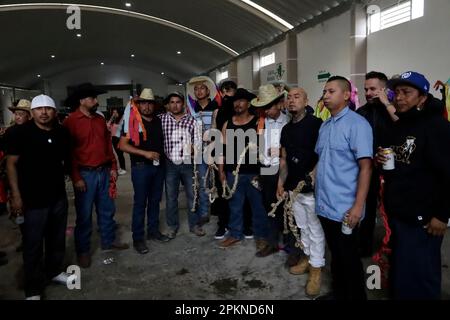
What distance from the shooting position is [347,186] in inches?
92.4

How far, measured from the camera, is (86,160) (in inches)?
132

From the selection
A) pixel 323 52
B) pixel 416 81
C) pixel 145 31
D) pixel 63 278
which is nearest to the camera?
pixel 416 81

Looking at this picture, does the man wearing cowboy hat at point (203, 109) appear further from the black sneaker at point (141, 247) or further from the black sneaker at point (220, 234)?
the black sneaker at point (141, 247)

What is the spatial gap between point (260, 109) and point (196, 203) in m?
1.48

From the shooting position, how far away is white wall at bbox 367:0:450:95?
5.72 metres

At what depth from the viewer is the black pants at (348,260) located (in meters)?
2.36

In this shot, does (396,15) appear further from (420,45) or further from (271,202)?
(271,202)

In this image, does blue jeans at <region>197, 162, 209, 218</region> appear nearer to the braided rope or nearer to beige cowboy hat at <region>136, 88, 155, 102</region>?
the braided rope

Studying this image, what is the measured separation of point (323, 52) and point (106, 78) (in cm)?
2461

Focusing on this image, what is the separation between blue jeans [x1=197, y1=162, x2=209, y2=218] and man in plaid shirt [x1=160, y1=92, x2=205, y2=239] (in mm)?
136

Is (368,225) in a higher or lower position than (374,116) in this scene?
lower

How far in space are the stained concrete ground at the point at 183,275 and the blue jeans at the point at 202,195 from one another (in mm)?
361

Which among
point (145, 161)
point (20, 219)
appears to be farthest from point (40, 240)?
point (145, 161)

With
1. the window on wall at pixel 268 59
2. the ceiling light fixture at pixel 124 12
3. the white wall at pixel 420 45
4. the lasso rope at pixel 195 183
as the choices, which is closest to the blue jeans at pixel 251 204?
the lasso rope at pixel 195 183
